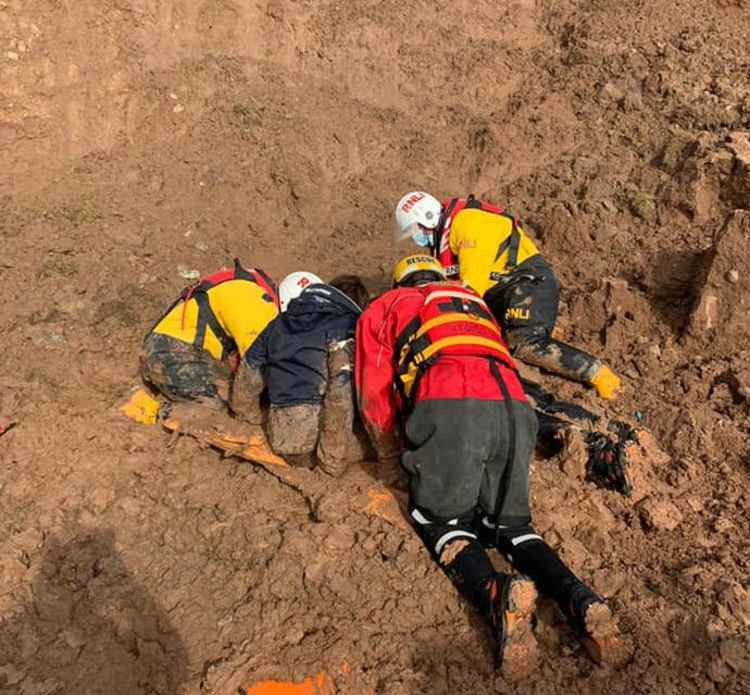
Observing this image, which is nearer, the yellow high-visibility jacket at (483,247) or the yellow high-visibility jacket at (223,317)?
the yellow high-visibility jacket at (223,317)

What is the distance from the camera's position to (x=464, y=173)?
24.3 ft

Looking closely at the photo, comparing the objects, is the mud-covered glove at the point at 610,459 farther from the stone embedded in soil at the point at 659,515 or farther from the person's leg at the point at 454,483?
the person's leg at the point at 454,483

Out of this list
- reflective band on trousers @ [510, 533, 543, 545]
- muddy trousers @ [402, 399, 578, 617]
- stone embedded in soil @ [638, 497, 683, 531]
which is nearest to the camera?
muddy trousers @ [402, 399, 578, 617]

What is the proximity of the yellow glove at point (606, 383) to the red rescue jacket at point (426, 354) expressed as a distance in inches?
55.3

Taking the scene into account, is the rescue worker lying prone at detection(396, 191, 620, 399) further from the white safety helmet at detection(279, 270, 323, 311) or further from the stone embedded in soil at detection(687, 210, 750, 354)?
the white safety helmet at detection(279, 270, 323, 311)

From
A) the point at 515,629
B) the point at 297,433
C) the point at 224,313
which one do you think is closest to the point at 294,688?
the point at 515,629

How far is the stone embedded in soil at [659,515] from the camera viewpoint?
3570 millimetres

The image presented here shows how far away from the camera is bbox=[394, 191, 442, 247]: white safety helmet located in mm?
5312

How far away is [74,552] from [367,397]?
1.74 m

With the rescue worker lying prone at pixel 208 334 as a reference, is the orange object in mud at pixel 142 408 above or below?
below

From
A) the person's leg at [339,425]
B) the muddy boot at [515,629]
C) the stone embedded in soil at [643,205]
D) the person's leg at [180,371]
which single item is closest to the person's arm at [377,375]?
Answer: the person's leg at [339,425]

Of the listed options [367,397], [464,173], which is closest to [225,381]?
[367,397]

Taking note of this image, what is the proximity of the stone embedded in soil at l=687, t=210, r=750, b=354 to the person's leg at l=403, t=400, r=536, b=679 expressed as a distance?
7.80 ft

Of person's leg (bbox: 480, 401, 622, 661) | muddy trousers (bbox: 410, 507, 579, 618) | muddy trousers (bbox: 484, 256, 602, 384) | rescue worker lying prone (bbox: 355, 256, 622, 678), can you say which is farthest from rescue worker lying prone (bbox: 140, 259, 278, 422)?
person's leg (bbox: 480, 401, 622, 661)
